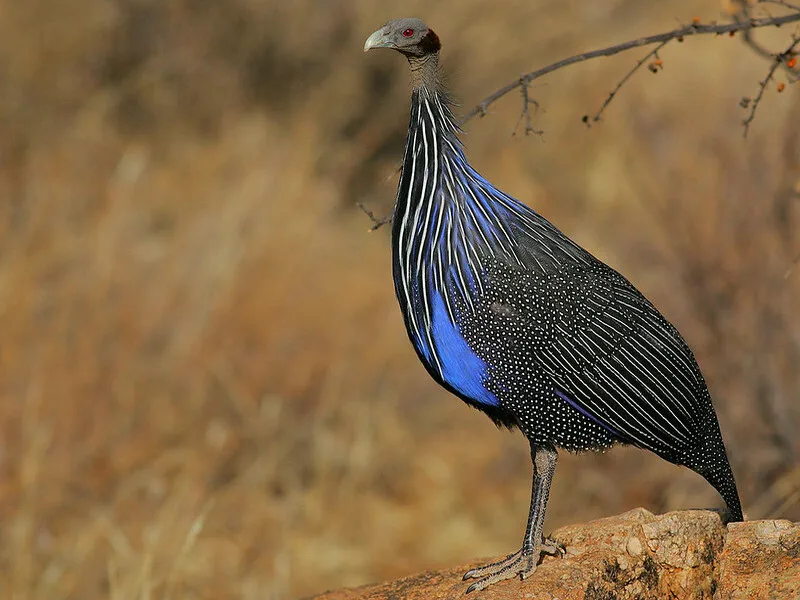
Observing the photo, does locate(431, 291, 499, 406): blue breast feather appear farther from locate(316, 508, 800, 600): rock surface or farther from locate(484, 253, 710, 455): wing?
locate(316, 508, 800, 600): rock surface

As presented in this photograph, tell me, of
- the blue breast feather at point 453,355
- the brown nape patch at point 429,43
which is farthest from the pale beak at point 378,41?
the blue breast feather at point 453,355

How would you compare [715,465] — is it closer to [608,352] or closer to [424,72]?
[608,352]

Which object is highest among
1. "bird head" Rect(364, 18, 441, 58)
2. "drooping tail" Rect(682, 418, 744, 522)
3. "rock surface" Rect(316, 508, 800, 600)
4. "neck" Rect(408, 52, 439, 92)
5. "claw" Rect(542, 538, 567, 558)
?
"bird head" Rect(364, 18, 441, 58)

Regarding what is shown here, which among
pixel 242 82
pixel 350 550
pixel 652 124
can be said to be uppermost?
pixel 242 82

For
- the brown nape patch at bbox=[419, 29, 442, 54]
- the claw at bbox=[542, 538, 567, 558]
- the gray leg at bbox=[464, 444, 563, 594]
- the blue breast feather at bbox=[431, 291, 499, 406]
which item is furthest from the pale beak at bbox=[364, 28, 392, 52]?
the claw at bbox=[542, 538, 567, 558]

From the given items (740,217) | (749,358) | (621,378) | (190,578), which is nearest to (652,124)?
(740,217)

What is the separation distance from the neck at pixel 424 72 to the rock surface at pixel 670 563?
1352 mm

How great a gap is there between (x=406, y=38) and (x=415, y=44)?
0.10ft

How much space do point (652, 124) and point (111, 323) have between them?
11.5 ft

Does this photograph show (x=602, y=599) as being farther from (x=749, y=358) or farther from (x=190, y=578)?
(x=190, y=578)

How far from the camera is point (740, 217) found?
603 centimetres

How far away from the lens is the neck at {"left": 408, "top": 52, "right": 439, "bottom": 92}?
3482 millimetres

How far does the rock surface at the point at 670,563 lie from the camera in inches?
129

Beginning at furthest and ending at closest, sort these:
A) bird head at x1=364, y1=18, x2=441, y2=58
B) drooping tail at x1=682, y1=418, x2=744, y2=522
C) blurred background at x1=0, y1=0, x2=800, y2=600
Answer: blurred background at x1=0, y1=0, x2=800, y2=600, drooping tail at x1=682, y1=418, x2=744, y2=522, bird head at x1=364, y1=18, x2=441, y2=58
